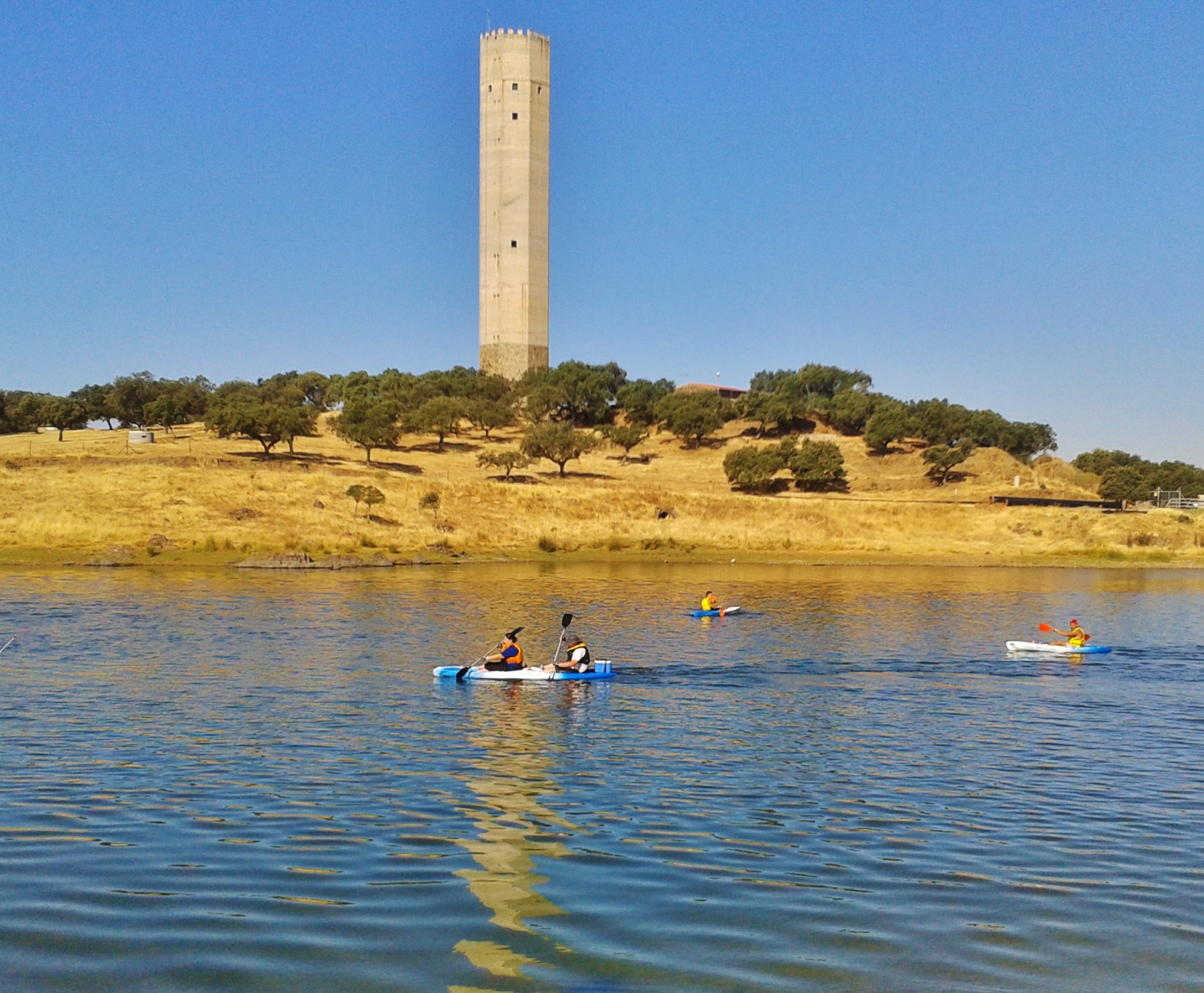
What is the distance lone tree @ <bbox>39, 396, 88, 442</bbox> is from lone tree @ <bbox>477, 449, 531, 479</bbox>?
36.5 metres

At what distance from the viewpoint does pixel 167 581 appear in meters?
55.0

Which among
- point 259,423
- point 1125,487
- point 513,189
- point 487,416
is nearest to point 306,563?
point 259,423

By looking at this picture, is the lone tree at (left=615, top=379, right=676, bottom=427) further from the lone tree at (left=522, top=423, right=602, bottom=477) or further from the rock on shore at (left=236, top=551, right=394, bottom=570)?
the rock on shore at (left=236, top=551, right=394, bottom=570)

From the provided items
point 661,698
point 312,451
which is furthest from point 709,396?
point 661,698

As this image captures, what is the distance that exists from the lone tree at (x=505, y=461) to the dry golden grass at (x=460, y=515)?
105 cm

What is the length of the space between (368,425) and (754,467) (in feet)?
112

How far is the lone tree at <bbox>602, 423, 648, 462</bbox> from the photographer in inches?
4966

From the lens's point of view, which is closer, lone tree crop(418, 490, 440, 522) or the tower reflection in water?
the tower reflection in water

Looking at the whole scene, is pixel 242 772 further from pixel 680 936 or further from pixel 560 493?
pixel 560 493

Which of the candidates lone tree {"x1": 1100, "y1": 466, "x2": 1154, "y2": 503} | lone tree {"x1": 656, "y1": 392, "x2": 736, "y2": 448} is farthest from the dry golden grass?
lone tree {"x1": 656, "y1": 392, "x2": 736, "y2": 448}

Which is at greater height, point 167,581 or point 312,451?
point 312,451

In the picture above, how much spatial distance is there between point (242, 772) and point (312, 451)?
88.7 meters

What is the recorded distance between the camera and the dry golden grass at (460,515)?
232ft

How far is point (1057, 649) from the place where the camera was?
38.5 meters
